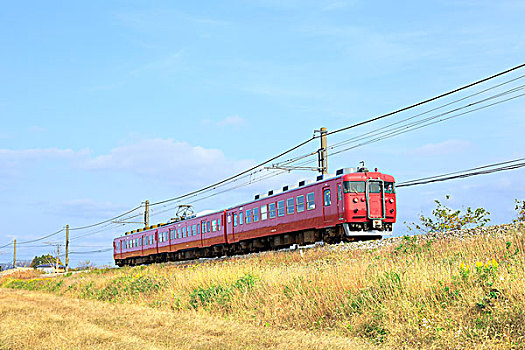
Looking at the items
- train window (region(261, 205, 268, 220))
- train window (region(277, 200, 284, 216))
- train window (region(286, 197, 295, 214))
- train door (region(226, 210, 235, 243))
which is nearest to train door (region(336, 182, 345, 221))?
train window (region(286, 197, 295, 214))

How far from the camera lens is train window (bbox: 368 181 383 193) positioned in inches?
922

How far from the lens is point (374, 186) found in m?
23.6

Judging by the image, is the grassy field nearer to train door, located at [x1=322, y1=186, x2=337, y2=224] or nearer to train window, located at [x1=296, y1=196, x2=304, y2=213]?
train door, located at [x1=322, y1=186, x2=337, y2=224]

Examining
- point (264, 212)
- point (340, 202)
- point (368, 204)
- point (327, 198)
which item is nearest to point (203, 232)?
point (264, 212)

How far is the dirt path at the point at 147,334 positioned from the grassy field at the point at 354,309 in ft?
0.09

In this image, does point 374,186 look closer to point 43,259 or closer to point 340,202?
point 340,202

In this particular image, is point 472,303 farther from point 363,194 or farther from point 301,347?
point 363,194

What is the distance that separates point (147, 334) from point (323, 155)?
63.5 ft

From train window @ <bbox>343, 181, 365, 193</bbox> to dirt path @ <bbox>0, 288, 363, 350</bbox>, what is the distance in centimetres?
1175

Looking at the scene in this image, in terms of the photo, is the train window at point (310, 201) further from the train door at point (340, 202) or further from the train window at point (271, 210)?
the train window at point (271, 210)

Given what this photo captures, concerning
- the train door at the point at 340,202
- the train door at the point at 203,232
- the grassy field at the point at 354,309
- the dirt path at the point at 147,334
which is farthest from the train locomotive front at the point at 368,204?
the train door at the point at 203,232

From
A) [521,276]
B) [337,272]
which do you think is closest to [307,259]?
[337,272]

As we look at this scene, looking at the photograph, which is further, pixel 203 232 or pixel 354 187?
pixel 203 232

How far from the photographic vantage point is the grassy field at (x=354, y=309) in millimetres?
7836
